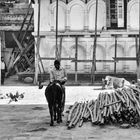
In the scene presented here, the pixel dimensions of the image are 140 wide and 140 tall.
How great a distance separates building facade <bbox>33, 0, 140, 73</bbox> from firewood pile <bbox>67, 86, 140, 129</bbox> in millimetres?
10928

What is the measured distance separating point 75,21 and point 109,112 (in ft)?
43.7

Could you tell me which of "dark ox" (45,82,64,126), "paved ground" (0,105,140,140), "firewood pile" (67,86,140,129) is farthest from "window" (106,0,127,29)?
"dark ox" (45,82,64,126)

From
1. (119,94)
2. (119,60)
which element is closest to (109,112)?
(119,94)

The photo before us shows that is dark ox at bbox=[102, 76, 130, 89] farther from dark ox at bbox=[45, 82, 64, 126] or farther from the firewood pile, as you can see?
Result: dark ox at bbox=[45, 82, 64, 126]

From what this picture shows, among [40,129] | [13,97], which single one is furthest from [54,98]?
[13,97]

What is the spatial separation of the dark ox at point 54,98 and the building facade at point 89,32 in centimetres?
1197

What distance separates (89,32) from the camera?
23.1m

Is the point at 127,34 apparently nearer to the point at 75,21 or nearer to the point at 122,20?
the point at 122,20

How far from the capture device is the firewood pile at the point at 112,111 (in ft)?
34.5

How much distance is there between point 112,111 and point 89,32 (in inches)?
507

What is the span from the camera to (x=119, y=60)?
22359mm

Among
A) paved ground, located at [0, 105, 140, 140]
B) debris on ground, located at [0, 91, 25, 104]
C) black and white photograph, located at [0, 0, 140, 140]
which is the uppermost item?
black and white photograph, located at [0, 0, 140, 140]

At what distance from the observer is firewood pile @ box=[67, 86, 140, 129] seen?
10.5 metres

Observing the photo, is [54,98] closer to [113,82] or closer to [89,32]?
[113,82]
